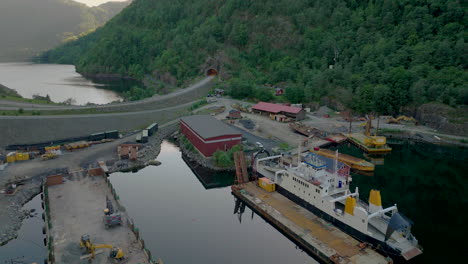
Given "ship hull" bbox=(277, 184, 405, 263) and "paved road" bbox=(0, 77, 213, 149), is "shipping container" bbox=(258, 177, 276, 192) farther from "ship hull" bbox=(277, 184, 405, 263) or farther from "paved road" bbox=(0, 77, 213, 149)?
"paved road" bbox=(0, 77, 213, 149)

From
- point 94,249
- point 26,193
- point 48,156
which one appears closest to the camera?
point 94,249

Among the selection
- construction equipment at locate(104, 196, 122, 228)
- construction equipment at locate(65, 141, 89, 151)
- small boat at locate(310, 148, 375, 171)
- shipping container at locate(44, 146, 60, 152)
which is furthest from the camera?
construction equipment at locate(65, 141, 89, 151)

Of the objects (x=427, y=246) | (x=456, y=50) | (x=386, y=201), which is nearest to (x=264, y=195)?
(x=386, y=201)

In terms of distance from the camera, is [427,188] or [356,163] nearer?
[427,188]

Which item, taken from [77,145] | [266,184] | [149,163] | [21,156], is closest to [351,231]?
[266,184]

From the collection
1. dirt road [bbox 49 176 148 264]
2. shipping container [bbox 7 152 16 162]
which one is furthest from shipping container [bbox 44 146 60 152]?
dirt road [bbox 49 176 148 264]

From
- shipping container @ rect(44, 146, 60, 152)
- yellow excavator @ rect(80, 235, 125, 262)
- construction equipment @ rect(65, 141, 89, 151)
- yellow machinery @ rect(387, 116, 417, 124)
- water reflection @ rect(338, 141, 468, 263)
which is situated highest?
shipping container @ rect(44, 146, 60, 152)

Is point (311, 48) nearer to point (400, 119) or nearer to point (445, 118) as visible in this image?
point (400, 119)

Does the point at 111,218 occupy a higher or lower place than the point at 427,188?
higher
